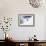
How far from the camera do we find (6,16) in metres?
4.01

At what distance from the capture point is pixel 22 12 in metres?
4.02

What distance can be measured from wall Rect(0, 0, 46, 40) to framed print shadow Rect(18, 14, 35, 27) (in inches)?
4.0

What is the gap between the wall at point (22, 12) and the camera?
3.98 m

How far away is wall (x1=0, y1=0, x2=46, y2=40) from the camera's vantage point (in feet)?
13.1

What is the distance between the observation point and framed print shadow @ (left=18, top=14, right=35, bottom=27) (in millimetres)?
4004

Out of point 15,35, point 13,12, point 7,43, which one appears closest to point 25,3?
point 13,12

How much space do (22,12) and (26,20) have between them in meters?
0.30

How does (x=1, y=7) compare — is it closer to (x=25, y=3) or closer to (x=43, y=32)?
(x=25, y=3)

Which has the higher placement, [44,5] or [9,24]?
[44,5]

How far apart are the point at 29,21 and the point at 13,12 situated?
0.62 meters

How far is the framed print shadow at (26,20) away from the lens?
4004 millimetres

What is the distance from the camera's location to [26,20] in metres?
4.02

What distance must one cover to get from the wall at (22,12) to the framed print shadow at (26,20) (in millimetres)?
100

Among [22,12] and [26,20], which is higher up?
[22,12]
